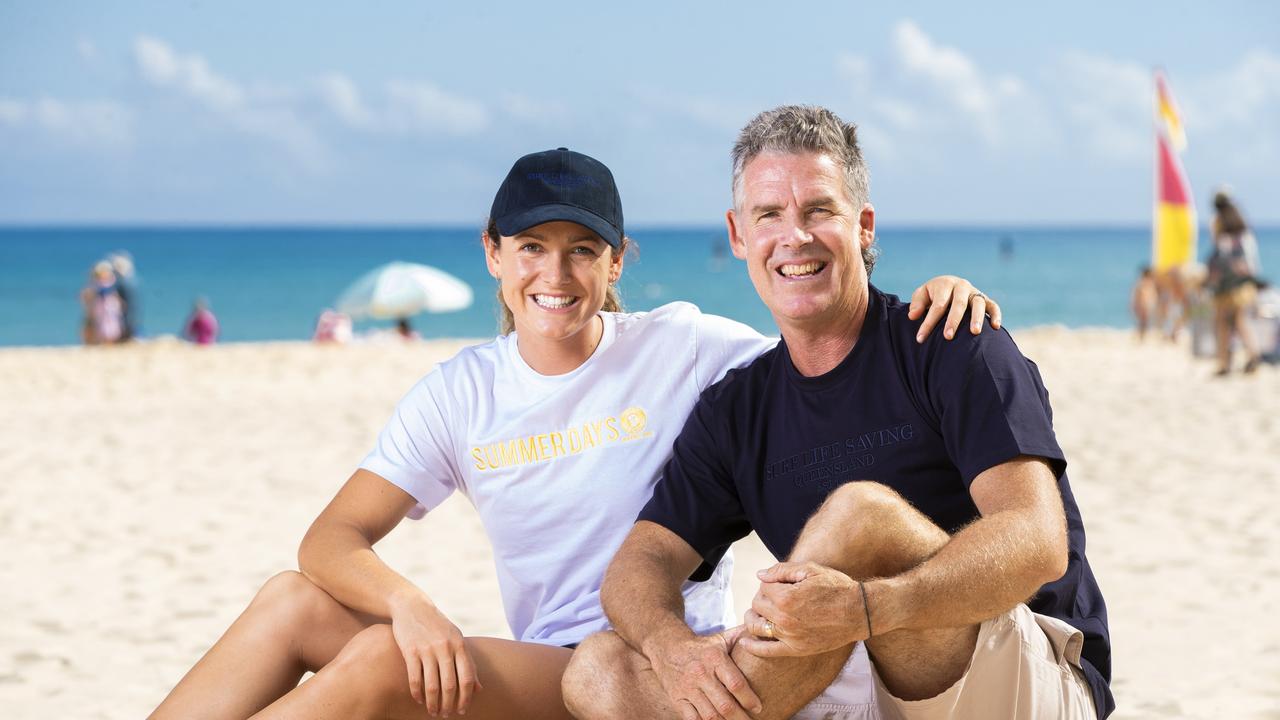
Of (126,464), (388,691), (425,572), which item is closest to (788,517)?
(388,691)

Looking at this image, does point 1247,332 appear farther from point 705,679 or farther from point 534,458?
point 705,679

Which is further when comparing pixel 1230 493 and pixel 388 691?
pixel 1230 493

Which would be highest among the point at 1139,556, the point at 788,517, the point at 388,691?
the point at 788,517

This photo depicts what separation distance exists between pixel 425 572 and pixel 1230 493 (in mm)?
4189

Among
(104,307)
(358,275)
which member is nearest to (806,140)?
(104,307)

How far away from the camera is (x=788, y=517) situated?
2.51 meters

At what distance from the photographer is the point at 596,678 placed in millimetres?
2357

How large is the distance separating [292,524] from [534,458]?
13.1ft

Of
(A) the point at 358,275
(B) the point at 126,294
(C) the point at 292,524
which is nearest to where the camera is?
(C) the point at 292,524

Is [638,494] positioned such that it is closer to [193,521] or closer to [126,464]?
[193,521]

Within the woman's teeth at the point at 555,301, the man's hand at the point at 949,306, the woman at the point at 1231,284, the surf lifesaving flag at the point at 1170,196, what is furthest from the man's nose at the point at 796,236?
the surf lifesaving flag at the point at 1170,196

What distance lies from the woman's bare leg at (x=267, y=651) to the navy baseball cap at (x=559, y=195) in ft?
2.97

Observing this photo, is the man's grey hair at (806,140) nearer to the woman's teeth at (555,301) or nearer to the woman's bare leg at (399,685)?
the woman's teeth at (555,301)

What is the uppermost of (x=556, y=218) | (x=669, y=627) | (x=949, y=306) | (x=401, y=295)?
(x=401, y=295)
